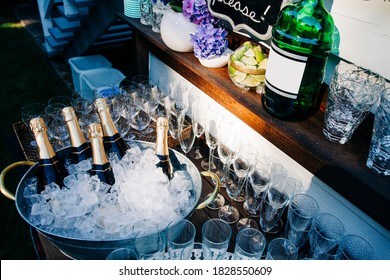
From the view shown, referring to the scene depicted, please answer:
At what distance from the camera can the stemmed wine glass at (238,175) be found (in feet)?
3.90

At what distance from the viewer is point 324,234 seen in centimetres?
102

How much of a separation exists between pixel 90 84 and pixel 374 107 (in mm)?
2484

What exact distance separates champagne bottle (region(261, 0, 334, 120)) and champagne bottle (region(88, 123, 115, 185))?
1.96ft

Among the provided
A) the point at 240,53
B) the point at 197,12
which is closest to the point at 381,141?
the point at 240,53

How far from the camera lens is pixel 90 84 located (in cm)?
295

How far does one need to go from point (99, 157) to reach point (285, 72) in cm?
70

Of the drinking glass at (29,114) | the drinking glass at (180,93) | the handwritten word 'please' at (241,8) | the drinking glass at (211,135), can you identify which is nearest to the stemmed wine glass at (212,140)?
the drinking glass at (211,135)

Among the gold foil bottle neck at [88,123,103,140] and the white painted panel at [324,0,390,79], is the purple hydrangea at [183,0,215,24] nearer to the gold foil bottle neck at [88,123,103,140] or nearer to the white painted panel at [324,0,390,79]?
the white painted panel at [324,0,390,79]

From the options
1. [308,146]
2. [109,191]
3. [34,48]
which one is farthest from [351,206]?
[34,48]

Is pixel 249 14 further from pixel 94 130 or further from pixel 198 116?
pixel 94 130

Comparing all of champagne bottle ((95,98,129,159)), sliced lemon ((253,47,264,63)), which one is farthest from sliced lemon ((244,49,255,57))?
champagne bottle ((95,98,129,159))

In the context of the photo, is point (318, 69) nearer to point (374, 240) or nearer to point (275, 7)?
point (275, 7)

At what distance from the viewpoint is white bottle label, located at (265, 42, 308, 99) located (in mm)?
932

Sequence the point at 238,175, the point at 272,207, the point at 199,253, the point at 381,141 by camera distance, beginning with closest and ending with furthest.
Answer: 1. the point at 381,141
2. the point at 199,253
3. the point at 272,207
4. the point at 238,175
